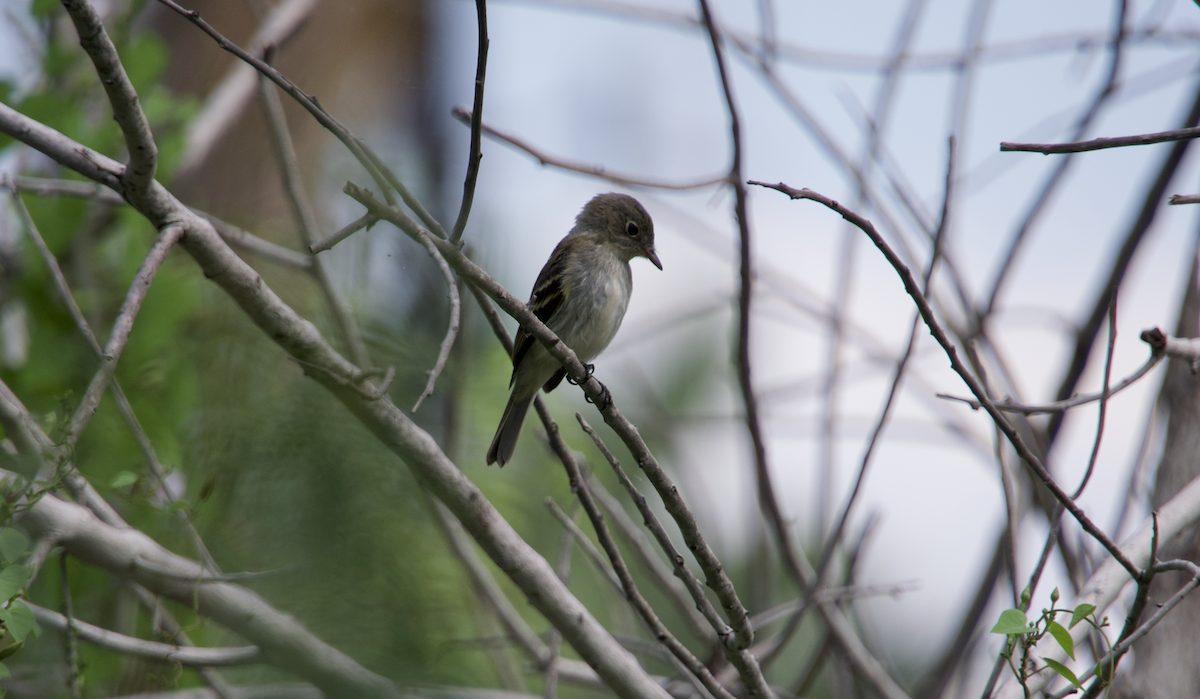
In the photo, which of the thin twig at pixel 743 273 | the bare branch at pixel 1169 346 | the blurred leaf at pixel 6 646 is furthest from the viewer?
the thin twig at pixel 743 273

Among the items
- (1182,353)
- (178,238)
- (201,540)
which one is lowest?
(201,540)

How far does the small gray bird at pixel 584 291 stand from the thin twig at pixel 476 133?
1898 millimetres

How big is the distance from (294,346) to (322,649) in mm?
1156

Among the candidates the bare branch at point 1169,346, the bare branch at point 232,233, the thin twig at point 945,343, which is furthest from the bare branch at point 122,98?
the bare branch at point 1169,346

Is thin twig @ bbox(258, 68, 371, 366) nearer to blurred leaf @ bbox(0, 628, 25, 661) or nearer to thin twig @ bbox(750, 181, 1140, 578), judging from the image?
blurred leaf @ bbox(0, 628, 25, 661)

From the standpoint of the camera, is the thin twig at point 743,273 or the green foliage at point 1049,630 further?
the thin twig at point 743,273

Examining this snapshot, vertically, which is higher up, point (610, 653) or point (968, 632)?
point (968, 632)

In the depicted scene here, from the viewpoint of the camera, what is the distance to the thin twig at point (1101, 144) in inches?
67.2

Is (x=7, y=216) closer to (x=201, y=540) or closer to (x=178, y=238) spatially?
(x=178, y=238)

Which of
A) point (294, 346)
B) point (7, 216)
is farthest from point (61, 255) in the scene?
point (294, 346)

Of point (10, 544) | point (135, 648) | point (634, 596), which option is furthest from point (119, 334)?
point (634, 596)

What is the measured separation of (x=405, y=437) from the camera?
1.81 m

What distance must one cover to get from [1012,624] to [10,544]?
2.00m

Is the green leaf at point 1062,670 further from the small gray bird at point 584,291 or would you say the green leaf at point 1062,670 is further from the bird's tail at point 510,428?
the small gray bird at point 584,291
